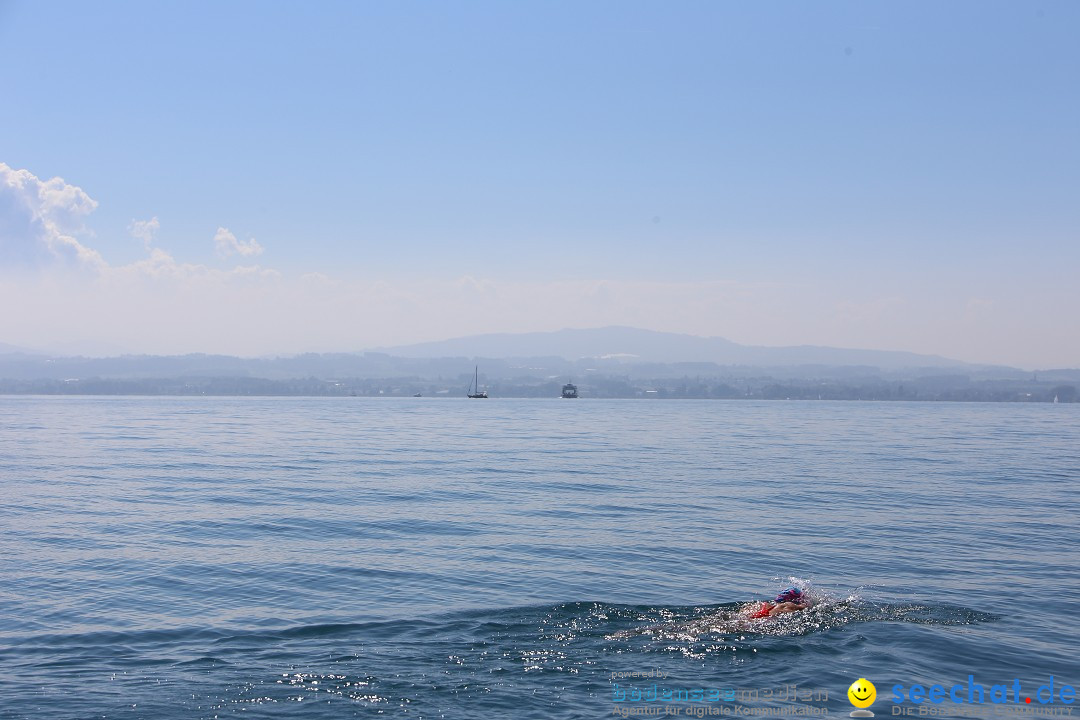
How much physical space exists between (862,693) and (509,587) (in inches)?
436

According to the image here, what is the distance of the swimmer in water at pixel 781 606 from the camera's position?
20969 mm

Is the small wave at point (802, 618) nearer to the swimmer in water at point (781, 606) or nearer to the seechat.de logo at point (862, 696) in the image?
the swimmer in water at point (781, 606)

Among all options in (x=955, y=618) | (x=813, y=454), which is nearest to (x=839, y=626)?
(x=955, y=618)

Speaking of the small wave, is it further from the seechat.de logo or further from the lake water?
the seechat.de logo

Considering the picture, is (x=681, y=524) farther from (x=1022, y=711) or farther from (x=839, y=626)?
(x=1022, y=711)

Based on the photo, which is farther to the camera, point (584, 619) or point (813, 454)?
point (813, 454)

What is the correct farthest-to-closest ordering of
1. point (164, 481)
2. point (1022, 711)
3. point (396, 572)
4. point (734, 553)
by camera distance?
point (164, 481)
point (734, 553)
point (396, 572)
point (1022, 711)

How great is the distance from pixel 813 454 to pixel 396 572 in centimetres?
5241

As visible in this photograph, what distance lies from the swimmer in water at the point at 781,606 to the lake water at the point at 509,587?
0.57 meters

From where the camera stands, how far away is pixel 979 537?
32.8m

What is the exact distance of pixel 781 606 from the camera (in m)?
21.1

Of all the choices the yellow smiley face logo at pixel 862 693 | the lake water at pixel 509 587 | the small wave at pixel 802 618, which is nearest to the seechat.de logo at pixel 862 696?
the yellow smiley face logo at pixel 862 693

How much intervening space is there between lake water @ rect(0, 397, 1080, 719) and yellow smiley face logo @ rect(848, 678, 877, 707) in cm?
20

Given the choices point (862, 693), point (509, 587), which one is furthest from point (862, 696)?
point (509, 587)
